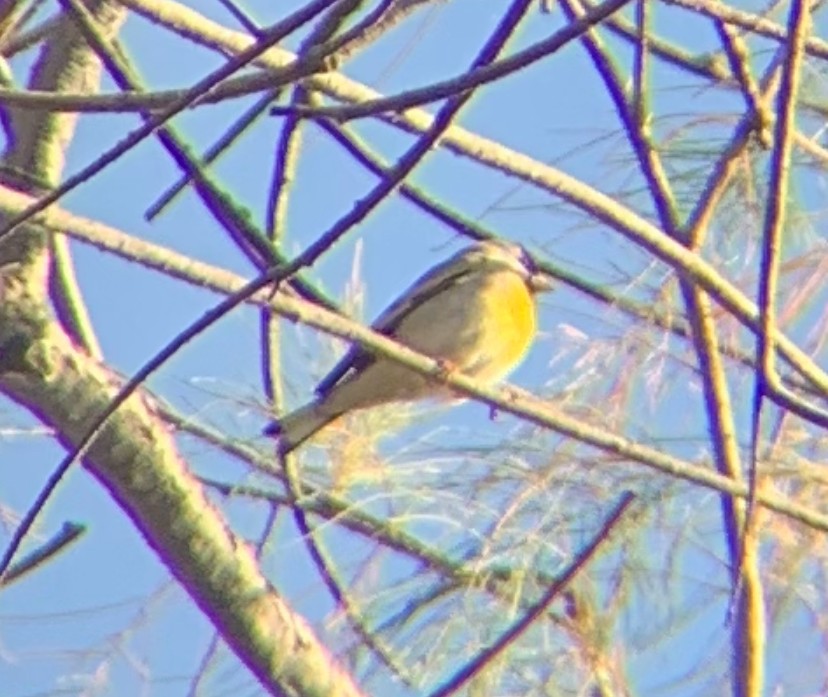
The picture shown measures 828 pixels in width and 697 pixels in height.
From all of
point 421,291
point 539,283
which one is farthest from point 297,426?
point 539,283

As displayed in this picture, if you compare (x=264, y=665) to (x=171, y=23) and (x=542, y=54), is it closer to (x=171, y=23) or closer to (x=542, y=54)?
(x=171, y=23)

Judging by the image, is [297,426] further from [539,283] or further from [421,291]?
[539,283]

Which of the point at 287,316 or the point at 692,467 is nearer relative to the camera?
the point at 287,316

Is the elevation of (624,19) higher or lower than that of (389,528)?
higher

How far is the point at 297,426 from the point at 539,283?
3.20 ft

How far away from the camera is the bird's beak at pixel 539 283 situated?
11.4ft

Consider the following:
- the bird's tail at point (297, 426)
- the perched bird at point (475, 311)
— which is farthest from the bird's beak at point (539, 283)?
the bird's tail at point (297, 426)

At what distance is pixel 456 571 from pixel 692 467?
62 cm

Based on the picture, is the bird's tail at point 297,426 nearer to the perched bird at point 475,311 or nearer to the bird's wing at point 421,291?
the perched bird at point 475,311

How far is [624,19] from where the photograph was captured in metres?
2.38

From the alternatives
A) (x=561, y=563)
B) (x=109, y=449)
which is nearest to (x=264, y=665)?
(x=109, y=449)

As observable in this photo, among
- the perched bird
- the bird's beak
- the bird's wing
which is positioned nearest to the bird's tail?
the perched bird

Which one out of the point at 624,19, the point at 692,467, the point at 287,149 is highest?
the point at 287,149

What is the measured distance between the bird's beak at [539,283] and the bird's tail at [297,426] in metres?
0.78
